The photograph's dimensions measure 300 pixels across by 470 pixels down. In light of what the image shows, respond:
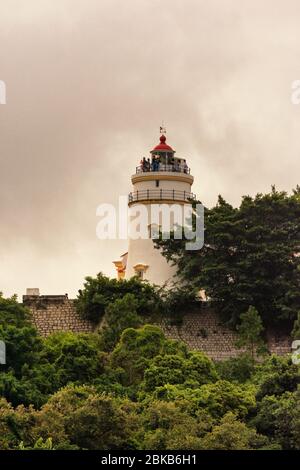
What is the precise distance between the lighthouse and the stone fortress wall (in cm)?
292

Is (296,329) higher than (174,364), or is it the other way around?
(296,329)

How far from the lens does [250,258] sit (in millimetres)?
68500

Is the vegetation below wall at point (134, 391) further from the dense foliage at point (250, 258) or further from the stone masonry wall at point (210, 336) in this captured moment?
the dense foliage at point (250, 258)

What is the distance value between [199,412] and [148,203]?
1649 centimetres

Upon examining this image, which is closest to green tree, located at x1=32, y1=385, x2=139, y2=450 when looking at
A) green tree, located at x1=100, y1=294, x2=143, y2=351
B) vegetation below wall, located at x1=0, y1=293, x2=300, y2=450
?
vegetation below wall, located at x1=0, y1=293, x2=300, y2=450

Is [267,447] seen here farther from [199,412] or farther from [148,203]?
[148,203]

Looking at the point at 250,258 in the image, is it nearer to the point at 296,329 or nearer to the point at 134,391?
the point at 296,329

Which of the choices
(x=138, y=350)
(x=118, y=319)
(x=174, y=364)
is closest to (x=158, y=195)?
(x=118, y=319)

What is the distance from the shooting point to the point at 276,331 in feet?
225

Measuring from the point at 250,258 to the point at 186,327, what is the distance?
293 cm

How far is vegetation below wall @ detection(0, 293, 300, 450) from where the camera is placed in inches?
2103

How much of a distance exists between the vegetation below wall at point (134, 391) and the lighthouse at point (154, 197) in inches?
158
